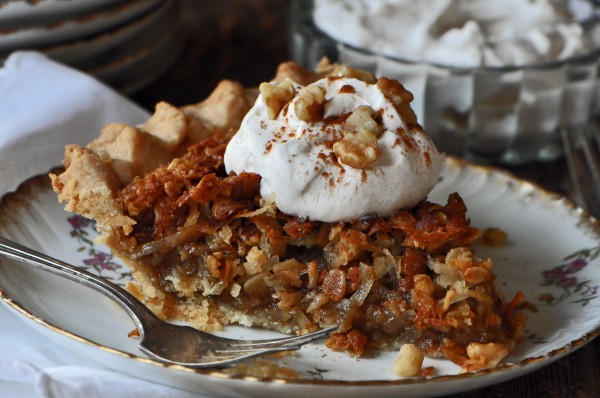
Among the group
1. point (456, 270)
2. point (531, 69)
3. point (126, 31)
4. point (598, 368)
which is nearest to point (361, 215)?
point (456, 270)

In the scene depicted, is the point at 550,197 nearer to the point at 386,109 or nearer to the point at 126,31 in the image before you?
the point at 386,109

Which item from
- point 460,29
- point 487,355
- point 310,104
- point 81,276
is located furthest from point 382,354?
point 460,29

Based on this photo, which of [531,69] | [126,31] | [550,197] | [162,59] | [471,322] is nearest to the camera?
[471,322]

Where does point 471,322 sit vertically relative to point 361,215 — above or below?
below

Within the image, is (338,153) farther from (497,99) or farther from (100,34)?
(100,34)

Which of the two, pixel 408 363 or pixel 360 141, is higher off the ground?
pixel 360 141

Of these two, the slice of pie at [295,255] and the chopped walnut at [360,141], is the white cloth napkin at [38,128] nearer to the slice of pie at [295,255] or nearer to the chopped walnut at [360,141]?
the slice of pie at [295,255]
